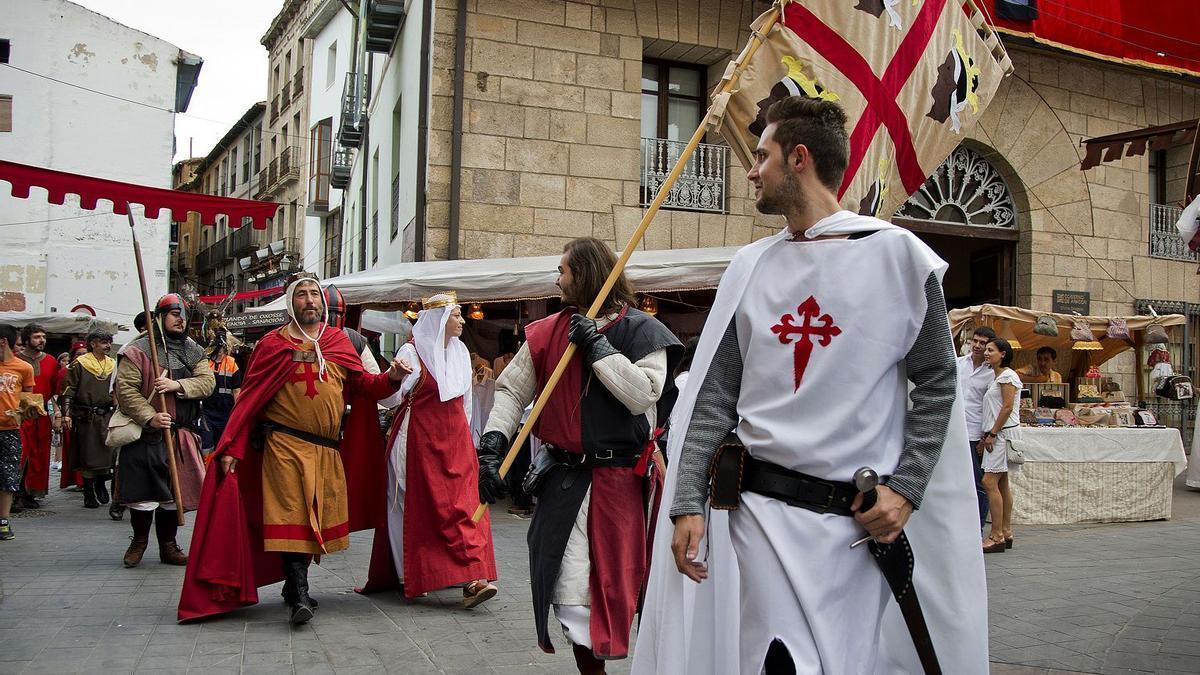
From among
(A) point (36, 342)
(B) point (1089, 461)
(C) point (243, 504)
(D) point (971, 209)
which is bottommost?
(B) point (1089, 461)

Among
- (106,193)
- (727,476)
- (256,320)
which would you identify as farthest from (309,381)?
(256,320)

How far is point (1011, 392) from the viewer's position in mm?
8836

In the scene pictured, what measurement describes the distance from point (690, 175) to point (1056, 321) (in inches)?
197

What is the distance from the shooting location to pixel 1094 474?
10.8 metres

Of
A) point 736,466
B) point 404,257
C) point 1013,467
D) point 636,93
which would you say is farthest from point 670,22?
point 736,466

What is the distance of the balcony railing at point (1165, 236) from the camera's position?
17.5 meters

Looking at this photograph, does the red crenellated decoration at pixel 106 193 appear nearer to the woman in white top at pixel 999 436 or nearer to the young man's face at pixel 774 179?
the young man's face at pixel 774 179

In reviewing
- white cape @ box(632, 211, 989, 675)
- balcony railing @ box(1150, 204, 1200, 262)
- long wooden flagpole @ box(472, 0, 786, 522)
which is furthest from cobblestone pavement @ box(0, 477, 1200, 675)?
balcony railing @ box(1150, 204, 1200, 262)

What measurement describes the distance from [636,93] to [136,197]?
7.62m

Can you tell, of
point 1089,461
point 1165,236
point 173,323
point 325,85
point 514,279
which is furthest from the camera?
point 325,85

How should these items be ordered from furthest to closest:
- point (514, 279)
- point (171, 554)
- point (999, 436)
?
point (514, 279), point (999, 436), point (171, 554)

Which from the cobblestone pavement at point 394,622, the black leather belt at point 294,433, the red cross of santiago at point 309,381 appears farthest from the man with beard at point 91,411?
the red cross of santiago at point 309,381

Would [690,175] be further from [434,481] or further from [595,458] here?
[595,458]

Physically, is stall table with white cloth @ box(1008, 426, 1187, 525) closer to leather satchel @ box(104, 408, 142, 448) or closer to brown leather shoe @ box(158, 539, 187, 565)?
brown leather shoe @ box(158, 539, 187, 565)
